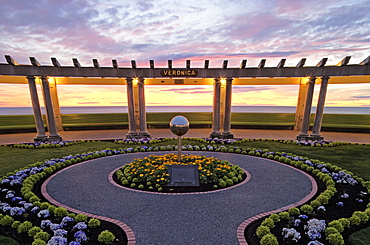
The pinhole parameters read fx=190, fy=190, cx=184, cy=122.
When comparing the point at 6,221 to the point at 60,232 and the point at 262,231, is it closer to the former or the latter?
the point at 60,232

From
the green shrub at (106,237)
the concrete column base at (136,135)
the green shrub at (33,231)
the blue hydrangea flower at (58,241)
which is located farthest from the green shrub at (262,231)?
the concrete column base at (136,135)

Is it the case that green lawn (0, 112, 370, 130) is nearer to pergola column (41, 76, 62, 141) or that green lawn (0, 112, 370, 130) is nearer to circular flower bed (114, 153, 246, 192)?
pergola column (41, 76, 62, 141)

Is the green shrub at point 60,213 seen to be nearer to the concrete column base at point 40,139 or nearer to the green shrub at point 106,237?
the green shrub at point 106,237

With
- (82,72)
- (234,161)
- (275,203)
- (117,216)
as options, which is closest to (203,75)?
(234,161)

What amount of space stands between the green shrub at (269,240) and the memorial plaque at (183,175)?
3.40m

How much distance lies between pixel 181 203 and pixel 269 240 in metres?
2.79

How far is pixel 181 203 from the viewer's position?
616 centimetres

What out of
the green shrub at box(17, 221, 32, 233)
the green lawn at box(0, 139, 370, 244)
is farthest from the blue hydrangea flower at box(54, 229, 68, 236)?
the green lawn at box(0, 139, 370, 244)

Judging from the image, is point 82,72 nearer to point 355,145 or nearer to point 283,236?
point 283,236

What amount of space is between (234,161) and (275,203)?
446 cm

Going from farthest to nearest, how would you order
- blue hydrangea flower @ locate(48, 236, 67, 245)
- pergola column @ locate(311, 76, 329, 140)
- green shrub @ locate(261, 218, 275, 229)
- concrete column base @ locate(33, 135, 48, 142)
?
1. concrete column base @ locate(33, 135, 48, 142)
2. pergola column @ locate(311, 76, 329, 140)
3. green shrub @ locate(261, 218, 275, 229)
4. blue hydrangea flower @ locate(48, 236, 67, 245)

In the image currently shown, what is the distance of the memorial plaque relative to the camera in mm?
7426

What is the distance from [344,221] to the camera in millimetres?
4805

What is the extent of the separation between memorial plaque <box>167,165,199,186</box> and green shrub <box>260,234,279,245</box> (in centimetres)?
340
